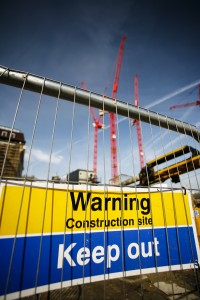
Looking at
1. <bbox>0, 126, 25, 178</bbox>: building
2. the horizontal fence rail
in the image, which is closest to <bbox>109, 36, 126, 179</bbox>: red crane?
<bbox>0, 126, 25, 178</bbox>: building

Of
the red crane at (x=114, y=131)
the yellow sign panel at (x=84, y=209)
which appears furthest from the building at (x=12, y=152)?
the yellow sign panel at (x=84, y=209)

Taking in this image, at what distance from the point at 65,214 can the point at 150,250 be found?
704 millimetres

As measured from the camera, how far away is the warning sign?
2.88ft

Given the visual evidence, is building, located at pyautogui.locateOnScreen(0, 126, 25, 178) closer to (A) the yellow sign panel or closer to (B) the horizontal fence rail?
(B) the horizontal fence rail

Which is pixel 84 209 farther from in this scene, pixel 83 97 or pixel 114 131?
pixel 114 131

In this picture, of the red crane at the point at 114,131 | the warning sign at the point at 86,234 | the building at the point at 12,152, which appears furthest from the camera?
the building at the point at 12,152

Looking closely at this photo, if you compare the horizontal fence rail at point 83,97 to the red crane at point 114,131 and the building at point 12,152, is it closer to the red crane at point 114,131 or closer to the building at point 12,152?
the red crane at point 114,131

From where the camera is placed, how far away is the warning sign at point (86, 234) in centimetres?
88

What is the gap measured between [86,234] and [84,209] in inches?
6.0

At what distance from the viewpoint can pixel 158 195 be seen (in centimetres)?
134

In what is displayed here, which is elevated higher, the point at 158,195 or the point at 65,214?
the point at 158,195

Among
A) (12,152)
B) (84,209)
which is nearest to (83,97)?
(84,209)

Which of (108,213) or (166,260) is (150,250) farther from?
(108,213)

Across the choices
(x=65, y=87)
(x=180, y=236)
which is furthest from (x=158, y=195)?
(x=65, y=87)
